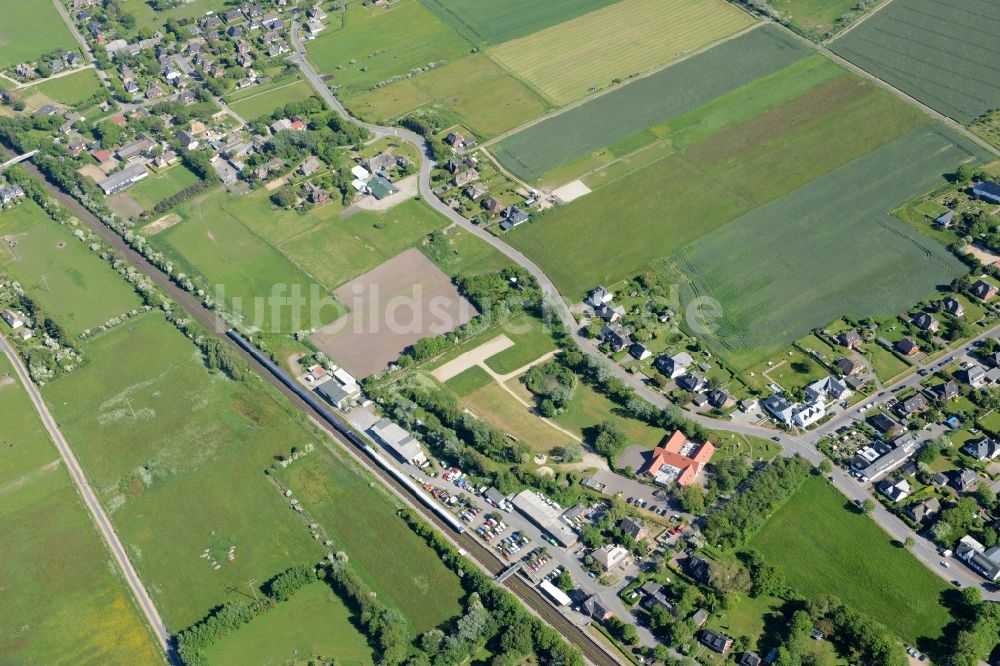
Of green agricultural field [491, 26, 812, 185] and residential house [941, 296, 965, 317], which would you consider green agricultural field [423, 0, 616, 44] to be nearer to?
green agricultural field [491, 26, 812, 185]

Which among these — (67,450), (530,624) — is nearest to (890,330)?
(530,624)

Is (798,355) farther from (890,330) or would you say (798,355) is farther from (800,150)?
(800,150)

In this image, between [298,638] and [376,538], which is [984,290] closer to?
[376,538]

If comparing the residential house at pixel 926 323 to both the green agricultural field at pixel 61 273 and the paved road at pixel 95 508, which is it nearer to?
the paved road at pixel 95 508

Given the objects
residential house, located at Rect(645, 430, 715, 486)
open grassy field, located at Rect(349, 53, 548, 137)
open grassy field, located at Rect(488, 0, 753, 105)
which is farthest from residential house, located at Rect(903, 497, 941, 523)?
open grassy field, located at Rect(488, 0, 753, 105)

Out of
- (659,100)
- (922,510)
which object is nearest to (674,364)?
(922,510)

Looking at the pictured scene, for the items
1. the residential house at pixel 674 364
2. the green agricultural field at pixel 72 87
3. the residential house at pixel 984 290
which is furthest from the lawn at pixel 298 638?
the green agricultural field at pixel 72 87
